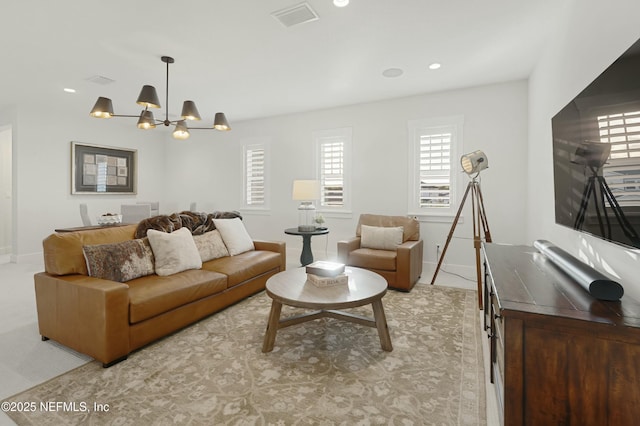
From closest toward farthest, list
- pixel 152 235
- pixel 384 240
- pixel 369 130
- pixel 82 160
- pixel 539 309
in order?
pixel 539 309 → pixel 152 235 → pixel 384 240 → pixel 369 130 → pixel 82 160

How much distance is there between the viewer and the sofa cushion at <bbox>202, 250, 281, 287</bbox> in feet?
10.2

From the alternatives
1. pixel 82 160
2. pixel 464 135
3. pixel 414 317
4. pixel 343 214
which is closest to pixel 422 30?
pixel 464 135

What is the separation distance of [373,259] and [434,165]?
1.87 m

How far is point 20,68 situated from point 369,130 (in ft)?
15.2

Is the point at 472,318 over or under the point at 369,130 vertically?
under

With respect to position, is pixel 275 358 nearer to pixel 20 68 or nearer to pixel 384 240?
pixel 384 240

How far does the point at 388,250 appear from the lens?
4.08m

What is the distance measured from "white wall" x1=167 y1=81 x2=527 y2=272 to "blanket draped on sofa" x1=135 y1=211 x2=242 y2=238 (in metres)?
2.07

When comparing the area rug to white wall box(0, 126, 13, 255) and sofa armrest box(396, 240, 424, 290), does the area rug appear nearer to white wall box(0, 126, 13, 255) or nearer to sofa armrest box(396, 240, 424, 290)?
sofa armrest box(396, 240, 424, 290)

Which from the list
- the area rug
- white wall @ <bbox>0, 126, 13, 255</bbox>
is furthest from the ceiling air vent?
white wall @ <bbox>0, 126, 13, 255</bbox>

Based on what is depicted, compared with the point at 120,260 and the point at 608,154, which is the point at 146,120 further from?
the point at 608,154

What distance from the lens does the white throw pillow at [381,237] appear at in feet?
13.4

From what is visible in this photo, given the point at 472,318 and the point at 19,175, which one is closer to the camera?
the point at 472,318

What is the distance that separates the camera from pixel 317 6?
2557 millimetres
